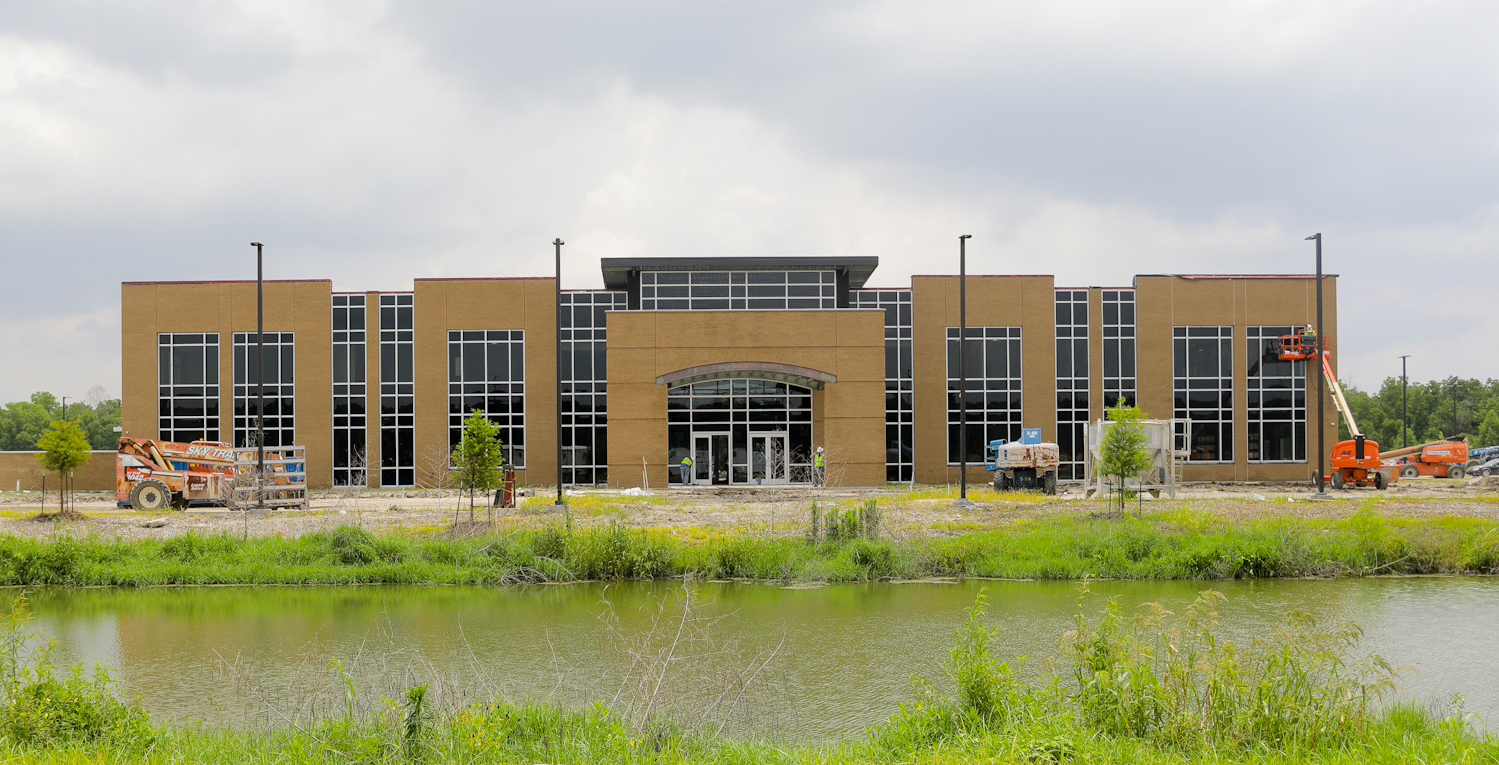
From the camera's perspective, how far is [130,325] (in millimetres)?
47438

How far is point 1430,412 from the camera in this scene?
103 meters

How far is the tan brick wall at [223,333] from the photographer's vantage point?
4744 cm

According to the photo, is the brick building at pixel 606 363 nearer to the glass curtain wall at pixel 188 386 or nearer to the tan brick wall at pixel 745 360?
the glass curtain wall at pixel 188 386

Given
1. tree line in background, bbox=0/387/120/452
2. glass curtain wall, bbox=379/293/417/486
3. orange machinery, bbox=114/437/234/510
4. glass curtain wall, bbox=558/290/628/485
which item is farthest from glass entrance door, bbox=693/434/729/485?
tree line in background, bbox=0/387/120/452

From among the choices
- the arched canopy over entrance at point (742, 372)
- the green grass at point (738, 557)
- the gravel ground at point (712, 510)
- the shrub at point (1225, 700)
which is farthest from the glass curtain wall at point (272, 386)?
the shrub at point (1225, 700)

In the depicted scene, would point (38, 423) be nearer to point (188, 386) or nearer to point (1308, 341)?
point (188, 386)

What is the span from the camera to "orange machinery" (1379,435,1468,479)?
172ft

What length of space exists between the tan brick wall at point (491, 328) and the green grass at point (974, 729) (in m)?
38.3

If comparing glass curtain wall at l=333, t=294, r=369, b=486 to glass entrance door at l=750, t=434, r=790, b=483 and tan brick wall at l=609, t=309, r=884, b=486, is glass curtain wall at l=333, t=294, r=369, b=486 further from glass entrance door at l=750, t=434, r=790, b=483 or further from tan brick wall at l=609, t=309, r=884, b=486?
glass entrance door at l=750, t=434, r=790, b=483

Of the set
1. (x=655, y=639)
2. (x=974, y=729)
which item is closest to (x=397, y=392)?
(x=655, y=639)

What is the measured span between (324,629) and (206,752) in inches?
285

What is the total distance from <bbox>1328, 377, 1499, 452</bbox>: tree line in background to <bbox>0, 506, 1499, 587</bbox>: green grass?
86612mm

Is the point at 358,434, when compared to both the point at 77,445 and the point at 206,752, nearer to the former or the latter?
the point at 77,445

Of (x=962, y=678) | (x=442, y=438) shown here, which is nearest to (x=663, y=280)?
(x=442, y=438)
